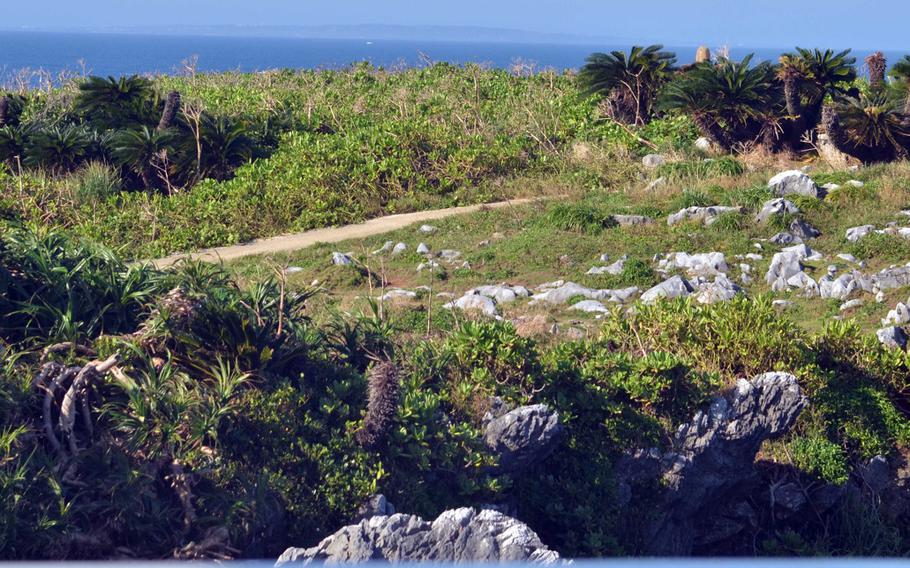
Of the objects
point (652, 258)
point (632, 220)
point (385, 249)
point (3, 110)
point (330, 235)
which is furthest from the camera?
point (3, 110)

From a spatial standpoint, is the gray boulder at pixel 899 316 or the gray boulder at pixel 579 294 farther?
the gray boulder at pixel 579 294

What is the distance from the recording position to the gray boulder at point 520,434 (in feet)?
16.8

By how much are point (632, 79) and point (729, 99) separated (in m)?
2.47

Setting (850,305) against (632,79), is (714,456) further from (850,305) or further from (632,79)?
(632,79)

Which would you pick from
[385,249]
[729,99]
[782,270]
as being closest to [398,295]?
[385,249]

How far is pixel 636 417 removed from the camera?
232 inches

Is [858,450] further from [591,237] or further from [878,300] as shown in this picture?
[591,237]

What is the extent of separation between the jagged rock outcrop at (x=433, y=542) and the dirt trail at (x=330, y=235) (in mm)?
8004

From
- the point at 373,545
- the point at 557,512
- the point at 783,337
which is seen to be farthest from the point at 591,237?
the point at 373,545

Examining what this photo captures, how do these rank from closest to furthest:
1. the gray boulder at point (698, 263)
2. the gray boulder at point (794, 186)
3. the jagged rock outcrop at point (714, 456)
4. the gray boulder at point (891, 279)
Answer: the jagged rock outcrop at point (714, 456) → the gray boulder at point (891, 279) → the gray boulder at point (698, 263) → the gray boulder at point (794, 186)

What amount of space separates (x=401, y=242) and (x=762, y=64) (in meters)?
7.27

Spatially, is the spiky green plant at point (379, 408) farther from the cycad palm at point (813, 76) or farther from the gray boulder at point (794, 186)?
the cycad palm at point (813, 76)

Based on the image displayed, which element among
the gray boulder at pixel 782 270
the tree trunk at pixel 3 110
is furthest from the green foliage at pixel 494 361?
the tree trunk at pixel 3 110

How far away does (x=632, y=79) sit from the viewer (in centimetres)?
1755
